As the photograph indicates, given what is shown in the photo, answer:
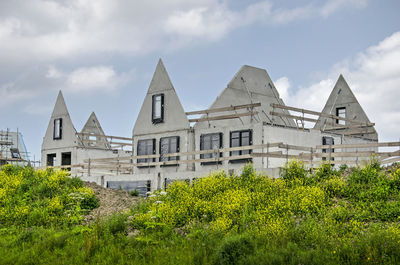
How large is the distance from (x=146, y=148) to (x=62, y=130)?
13425 mm

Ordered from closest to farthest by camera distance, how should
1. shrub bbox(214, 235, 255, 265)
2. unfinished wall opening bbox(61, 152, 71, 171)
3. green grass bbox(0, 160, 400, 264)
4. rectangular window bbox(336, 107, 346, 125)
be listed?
shrub bbox(214, 235, 255, 265) → green grass bbox(0, 160, 400, 264) → rectangular window bbox(336, 107, 346, 125) → unfinished wall opening bbox(61, 152, 71, 171)

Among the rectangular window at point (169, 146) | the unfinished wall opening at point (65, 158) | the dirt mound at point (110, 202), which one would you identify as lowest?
the dirt mound at point (110, 202)

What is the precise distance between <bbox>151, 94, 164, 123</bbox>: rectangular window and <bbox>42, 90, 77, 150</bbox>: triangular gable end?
11.9m

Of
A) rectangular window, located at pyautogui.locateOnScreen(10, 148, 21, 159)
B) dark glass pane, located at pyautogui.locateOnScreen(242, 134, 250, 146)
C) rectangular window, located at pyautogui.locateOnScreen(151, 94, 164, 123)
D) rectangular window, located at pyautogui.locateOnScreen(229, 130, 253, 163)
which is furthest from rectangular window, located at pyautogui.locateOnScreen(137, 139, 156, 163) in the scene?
rectangular window, located at pyautogui.locateOnScreen(10, 148, 21, 159)

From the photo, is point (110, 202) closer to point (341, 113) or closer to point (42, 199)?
point (42, 199)

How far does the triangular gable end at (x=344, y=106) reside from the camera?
36688mm

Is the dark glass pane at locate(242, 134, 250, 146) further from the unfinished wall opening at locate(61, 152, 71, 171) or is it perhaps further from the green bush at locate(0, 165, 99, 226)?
the unfinished wall opening at locate(61, 152, 71, 171)

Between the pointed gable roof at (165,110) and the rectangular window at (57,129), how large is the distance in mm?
12152

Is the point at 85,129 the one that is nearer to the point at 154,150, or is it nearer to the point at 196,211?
the point at 154,150

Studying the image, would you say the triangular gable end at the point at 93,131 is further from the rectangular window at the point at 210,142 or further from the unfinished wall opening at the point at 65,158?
the rectangular window at the point at 210,142

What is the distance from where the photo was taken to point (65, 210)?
1873 centimetres

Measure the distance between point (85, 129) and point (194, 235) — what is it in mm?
34126

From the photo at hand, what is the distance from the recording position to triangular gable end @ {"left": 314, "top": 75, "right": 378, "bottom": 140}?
36.7 m

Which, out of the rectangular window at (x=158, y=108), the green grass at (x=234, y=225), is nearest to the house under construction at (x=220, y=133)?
the rectangular window at (x=158, y=108)
